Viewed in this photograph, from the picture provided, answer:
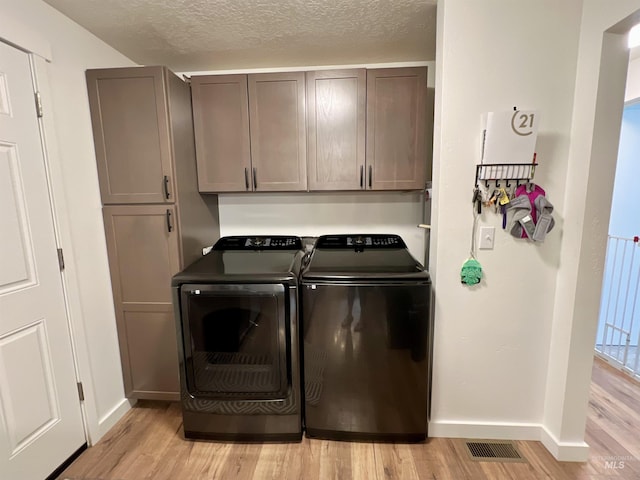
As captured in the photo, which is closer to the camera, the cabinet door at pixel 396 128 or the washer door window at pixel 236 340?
the washer door window at pixel 236 340

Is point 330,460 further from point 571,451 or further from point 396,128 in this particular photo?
point 396,128

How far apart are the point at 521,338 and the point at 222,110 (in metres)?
2.27

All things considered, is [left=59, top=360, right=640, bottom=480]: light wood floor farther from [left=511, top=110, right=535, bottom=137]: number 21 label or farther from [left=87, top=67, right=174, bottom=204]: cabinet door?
[left=511, top=110, right=535, bottom=137]: number 21 label

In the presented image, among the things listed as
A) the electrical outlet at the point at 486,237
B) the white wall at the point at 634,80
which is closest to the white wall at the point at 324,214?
the electrical outlet at the point at 486,237

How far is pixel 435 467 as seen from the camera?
4.88ft

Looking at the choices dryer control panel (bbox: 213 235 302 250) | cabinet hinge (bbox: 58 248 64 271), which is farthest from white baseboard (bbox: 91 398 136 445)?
dryer control panel (bbox: 213 235 302 250)

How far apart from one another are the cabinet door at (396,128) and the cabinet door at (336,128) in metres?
0.06

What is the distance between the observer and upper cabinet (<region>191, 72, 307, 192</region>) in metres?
1.85

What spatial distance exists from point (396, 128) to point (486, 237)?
2.86 ft

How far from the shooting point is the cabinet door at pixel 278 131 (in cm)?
184

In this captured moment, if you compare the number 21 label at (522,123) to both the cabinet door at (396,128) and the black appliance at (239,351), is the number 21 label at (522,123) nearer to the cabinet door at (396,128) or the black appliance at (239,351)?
the cabinet door at (396,128)

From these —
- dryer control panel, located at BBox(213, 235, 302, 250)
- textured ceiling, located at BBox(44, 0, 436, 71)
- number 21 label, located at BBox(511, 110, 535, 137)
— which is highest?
textured ceiling, located at BBox(44, 0, 436, 71)

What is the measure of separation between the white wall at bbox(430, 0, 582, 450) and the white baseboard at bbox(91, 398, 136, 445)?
6.51 ft

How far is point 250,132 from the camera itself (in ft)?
6.20
